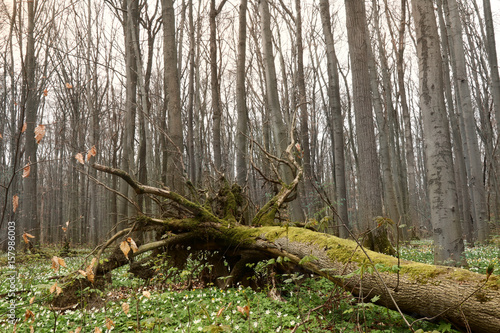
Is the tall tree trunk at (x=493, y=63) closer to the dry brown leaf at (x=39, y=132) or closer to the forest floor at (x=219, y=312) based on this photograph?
the forest floor at (x=219, y=312)

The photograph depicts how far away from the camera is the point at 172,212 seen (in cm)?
545

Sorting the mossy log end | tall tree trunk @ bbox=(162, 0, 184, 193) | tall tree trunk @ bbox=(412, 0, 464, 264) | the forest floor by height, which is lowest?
the forest floor

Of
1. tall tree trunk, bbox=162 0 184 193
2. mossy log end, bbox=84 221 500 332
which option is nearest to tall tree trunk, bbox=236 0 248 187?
tall tree trunk, bbox=162 0 184 193

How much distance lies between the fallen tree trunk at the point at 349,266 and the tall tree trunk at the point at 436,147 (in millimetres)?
1648

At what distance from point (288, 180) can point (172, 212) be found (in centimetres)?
331

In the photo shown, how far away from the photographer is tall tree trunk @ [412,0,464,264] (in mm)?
4137

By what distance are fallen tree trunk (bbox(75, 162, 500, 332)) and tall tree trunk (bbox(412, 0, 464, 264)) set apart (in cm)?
165

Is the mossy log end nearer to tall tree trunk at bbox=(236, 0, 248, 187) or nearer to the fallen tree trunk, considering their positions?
the fallen tree trunk

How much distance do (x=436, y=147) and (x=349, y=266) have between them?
2.37 m

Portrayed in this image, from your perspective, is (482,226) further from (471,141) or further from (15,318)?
(15,318)

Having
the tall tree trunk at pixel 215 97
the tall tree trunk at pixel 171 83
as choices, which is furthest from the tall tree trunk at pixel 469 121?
the tall tree trunk at pixel 171 83

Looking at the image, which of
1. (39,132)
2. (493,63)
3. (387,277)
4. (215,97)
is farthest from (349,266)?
(493,63)

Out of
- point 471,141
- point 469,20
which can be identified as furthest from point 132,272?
point 469,20

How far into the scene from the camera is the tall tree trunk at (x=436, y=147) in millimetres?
4137
